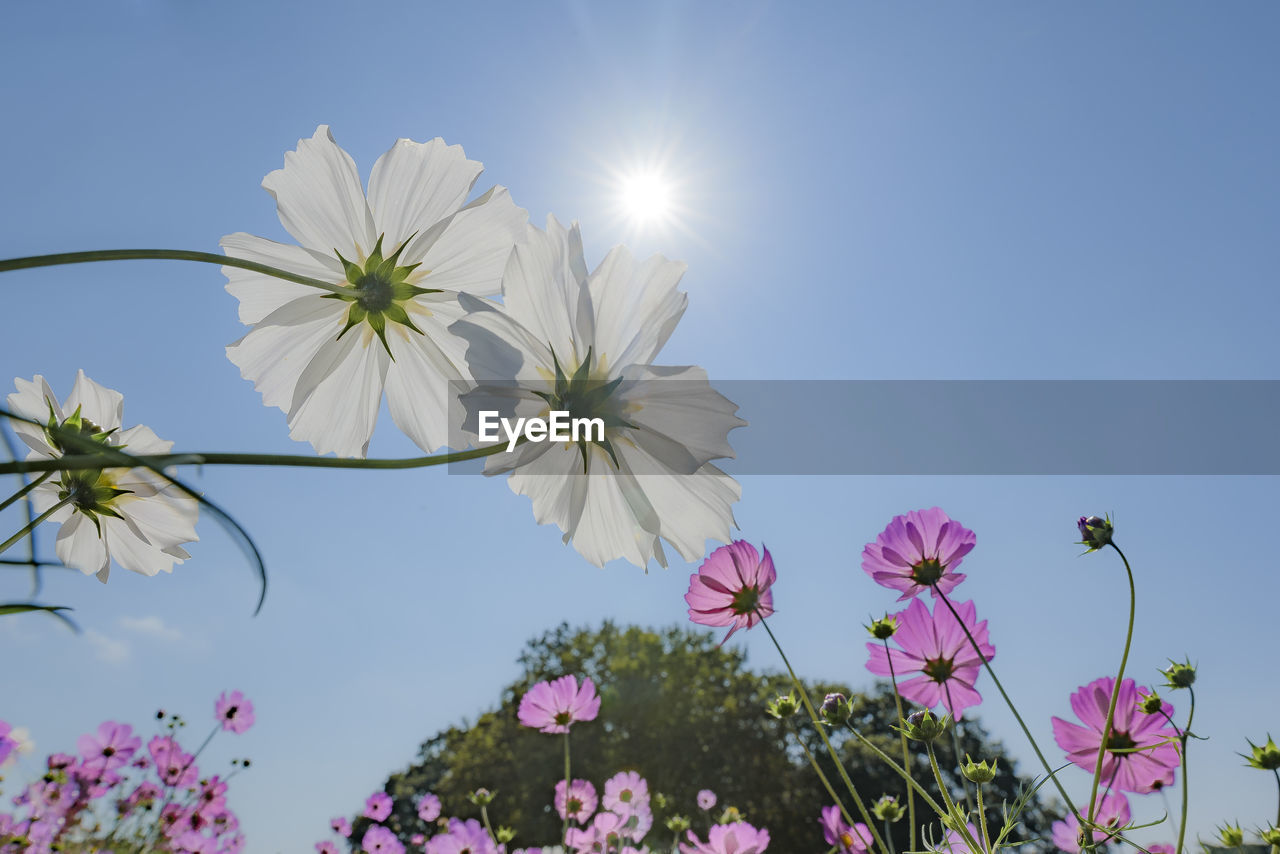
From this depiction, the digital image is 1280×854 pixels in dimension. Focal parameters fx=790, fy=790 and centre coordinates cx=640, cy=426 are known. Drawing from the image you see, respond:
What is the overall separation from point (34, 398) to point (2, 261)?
34 cm

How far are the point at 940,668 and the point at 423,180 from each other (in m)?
0.72

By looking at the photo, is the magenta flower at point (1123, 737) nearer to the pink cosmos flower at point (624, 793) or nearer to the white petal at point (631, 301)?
the white petal at point (631, 301)

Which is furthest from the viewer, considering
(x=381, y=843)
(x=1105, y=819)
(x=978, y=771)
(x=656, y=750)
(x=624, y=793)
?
(x=656, y=750)

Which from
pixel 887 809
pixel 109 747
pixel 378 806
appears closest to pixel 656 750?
pixel 378 806

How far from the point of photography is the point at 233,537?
0.26 m

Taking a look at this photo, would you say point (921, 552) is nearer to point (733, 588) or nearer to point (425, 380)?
point (733, 588)

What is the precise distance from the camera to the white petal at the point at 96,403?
0.56 metres

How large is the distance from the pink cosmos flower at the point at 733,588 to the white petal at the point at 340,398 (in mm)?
482

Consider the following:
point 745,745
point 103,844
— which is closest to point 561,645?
point 745,745

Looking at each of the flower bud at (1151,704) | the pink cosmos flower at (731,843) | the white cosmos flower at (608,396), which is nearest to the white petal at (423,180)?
the white cosmos flower at (608,396)

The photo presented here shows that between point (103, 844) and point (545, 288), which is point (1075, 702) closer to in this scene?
point (545, 288)

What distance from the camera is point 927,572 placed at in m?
0.85

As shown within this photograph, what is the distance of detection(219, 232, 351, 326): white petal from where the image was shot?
546 mm

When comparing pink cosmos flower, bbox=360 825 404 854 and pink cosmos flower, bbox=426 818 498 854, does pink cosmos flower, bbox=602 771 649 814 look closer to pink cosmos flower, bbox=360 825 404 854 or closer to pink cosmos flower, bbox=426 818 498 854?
pink cosmos flower, bbox=426 818 498 854
